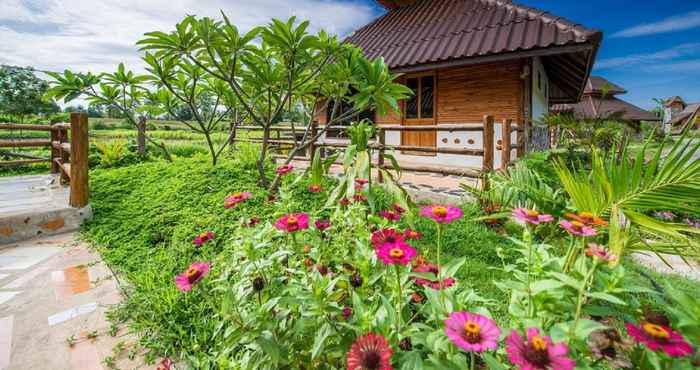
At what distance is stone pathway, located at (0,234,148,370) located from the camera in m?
1.56

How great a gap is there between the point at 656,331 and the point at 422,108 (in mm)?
7420

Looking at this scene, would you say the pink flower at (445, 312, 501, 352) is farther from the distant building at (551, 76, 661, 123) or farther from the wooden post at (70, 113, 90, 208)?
the distant building at (551, 76, 661, 123)

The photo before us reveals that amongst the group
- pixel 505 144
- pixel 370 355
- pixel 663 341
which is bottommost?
pixel 370 355

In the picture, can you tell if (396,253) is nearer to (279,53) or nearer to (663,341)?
(663,341)

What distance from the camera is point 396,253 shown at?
89 cm

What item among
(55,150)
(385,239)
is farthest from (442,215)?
(55,150)

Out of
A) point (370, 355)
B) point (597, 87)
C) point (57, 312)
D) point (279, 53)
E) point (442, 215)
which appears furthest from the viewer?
point (597, 87)

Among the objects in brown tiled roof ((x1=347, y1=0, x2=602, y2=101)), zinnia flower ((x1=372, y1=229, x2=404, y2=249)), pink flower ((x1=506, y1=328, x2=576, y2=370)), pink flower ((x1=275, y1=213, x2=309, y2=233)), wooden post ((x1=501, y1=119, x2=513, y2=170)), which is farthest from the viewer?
brown tiled roof ((x1=347, y1=0, x2=602, y2=101))

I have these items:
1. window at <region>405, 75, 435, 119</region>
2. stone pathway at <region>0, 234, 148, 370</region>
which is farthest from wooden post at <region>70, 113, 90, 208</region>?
window at <region>405, 75, 435, 119</region>

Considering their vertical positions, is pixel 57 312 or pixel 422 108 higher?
pixel 422 108

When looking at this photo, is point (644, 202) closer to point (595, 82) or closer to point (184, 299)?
point (184, 299)

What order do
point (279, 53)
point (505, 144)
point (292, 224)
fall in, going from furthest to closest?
point (505, 144)
point (279, 53)
point (292, 224)

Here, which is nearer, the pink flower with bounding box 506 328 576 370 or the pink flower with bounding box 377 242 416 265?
the pink flower with bounding box 506 328 576 370

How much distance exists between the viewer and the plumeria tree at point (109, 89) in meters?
3.30
